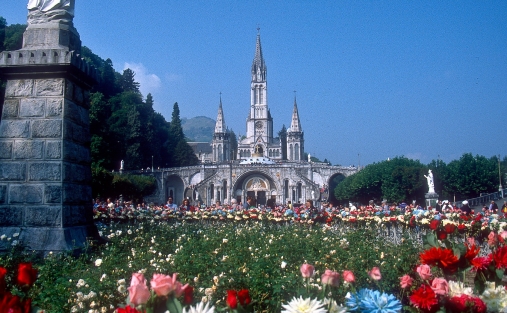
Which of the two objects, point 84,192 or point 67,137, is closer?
point 67,137

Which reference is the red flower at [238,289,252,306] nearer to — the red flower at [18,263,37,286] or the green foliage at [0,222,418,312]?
the green foliage at [0,222,418,312]

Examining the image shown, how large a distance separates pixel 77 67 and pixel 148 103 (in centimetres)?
6671

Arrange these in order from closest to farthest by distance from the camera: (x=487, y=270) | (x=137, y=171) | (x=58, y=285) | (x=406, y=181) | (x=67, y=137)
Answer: (x=487, y=270) < (x=58, y=285) < (x=67, y=137) < (x=406, y=181) < (x=137, y=171)

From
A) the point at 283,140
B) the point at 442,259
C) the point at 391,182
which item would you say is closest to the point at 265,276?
the point at 442,259

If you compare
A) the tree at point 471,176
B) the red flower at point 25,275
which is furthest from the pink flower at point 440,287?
the tree at point 471,176

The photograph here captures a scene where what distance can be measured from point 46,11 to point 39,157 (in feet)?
8.73

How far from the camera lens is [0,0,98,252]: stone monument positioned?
724 cm

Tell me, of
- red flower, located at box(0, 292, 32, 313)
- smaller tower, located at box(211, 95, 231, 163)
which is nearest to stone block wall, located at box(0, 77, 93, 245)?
red flower, located at box(0, 292, 32, 313)

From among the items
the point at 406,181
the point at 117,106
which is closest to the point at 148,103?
the point at 117,106

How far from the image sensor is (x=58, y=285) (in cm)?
460

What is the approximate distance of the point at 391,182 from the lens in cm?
5100

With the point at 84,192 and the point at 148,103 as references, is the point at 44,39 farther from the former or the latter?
the point at 148,103

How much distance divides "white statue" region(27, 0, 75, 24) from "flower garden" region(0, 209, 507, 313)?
12.4ft

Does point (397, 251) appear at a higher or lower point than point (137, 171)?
lower
